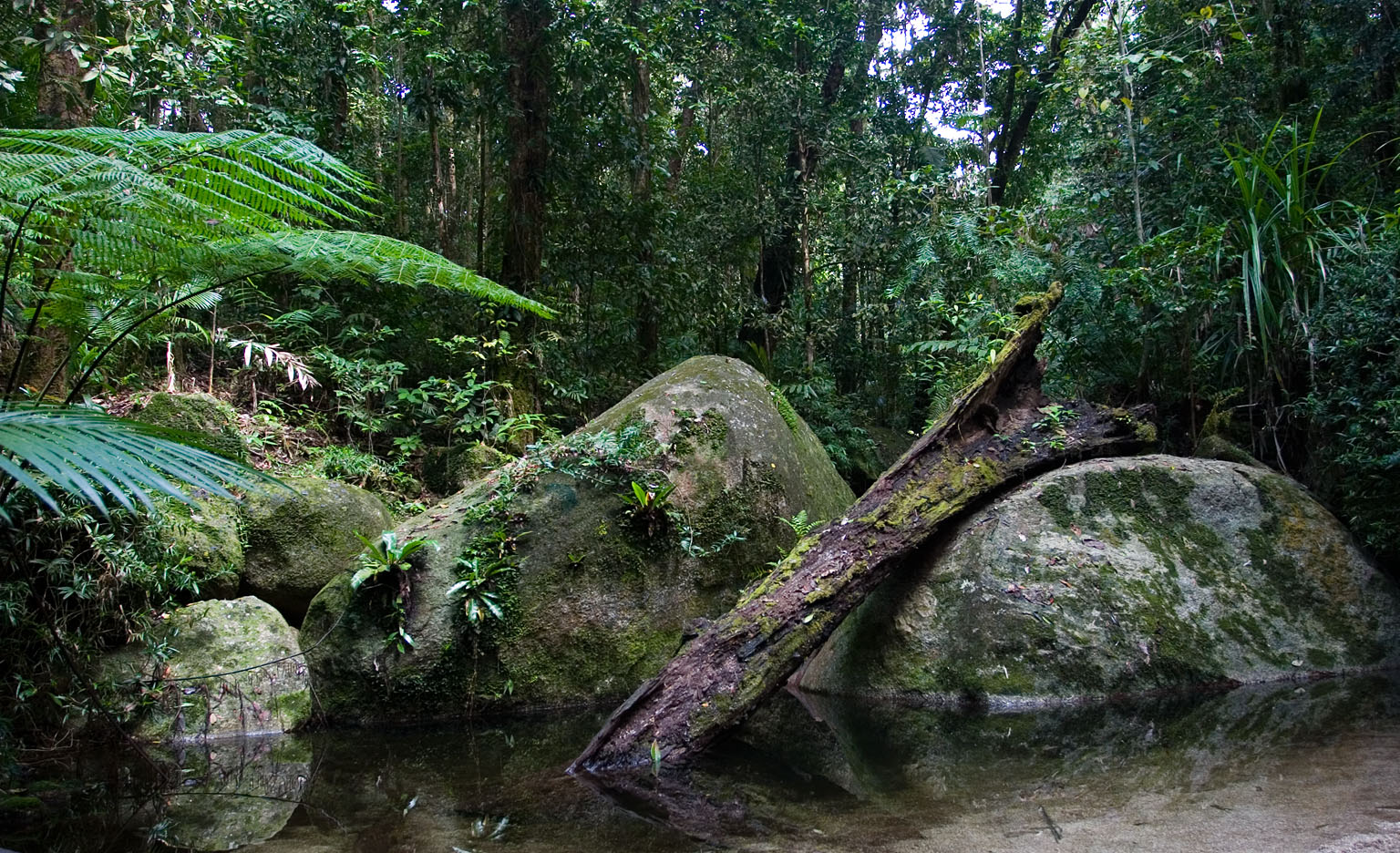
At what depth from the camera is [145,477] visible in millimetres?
1705

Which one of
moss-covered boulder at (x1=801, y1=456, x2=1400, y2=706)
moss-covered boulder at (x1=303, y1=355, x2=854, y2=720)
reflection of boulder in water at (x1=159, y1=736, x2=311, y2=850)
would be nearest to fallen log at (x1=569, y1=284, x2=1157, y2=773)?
moss-covered boulder at (x1=801, y1=456, x2=1400, y2=706)

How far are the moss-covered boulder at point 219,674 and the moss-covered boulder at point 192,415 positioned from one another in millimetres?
1751

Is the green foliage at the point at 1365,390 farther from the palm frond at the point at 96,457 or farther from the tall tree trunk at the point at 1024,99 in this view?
the tall tree trunk at the point at 1024,99

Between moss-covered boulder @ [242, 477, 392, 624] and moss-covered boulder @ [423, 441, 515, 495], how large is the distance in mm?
1776

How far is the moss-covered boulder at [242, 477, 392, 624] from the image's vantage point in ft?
16.9

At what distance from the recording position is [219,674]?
4215 millimetres

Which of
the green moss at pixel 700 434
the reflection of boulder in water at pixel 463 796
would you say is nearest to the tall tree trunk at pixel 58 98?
the reflection of boulder in water at pixel 463 796

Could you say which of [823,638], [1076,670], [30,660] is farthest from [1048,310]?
[30,660]

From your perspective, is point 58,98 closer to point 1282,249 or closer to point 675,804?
point 675,804

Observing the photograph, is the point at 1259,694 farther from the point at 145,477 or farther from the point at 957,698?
the point at 145,477

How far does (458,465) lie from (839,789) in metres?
5.24

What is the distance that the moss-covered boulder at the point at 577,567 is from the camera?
14.7 feet

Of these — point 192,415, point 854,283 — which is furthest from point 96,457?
point 854,283

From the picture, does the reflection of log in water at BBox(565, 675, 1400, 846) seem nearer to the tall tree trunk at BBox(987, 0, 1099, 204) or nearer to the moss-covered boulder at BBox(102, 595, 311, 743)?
the moss-covered boulder at BBox(102, 595, 311, 743)
